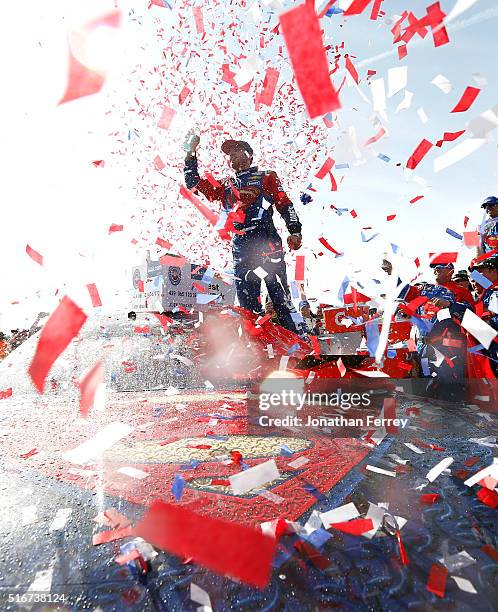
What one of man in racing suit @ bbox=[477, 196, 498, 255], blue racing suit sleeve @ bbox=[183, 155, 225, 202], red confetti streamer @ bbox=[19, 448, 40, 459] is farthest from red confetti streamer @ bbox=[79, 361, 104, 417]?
man in racing suit @ bbox=[477, 196, 498, 255]

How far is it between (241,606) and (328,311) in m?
8.55

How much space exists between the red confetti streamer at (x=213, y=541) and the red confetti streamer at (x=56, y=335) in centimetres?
109

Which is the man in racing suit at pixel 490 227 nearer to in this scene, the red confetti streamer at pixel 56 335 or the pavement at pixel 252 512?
the pavement at pixel 252 512

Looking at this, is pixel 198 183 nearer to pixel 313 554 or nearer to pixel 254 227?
pixel 254 227

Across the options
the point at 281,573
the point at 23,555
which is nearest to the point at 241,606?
the point at 281,573

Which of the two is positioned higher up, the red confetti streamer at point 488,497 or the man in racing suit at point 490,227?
the man in racing suit at point 490,227

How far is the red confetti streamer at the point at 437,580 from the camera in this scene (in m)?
1.00

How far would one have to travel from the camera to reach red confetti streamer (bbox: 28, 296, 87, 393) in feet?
6.92

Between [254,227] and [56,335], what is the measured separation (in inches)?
111

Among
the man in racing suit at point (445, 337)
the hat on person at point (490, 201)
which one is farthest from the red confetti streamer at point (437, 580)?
the hat on person at point (490, 201)

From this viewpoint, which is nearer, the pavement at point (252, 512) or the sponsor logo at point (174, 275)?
the pavement at point (252, 512)

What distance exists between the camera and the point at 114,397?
3.86 m

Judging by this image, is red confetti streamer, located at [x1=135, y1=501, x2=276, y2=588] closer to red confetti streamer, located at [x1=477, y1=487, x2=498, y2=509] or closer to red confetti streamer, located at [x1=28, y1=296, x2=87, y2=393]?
red confetti streamer, located at [x1=477, y1=487, x2=498, y2=509]

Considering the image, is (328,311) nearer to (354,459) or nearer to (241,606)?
(354,459)
